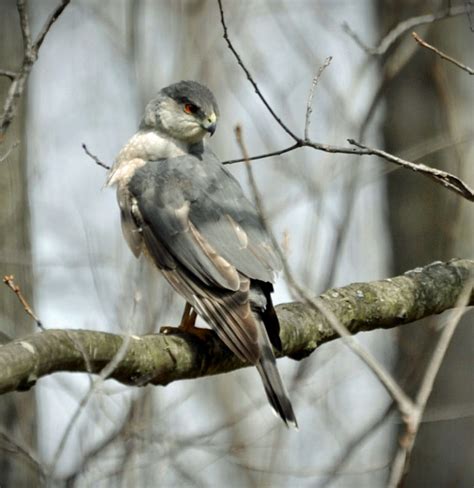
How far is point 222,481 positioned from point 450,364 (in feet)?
7.60

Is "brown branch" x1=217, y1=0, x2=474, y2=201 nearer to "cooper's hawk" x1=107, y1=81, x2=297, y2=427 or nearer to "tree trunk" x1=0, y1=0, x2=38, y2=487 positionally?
"cooper's hawk" x1=107, y1=81, x2=297, y2=427

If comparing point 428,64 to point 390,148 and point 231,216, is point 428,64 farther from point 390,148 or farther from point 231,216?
point 231,216

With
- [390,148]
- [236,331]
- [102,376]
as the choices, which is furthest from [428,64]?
[102,376]

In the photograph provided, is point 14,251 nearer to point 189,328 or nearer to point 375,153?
point 189,328

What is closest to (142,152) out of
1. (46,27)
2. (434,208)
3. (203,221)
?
(203,221)

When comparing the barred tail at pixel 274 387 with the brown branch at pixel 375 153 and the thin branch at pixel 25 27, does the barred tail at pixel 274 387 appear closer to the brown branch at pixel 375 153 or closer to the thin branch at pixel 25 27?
the brown branch at pixel 375 153

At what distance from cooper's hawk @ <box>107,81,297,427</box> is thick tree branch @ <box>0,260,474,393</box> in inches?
5.5

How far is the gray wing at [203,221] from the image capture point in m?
4.31

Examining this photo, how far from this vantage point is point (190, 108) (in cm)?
509

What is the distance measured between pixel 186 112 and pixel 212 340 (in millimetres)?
1576

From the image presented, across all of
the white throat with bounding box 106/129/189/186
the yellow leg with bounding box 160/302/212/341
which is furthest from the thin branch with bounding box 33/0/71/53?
the white throat with bounding box 106/129/189/186

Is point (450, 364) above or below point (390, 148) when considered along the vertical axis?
below

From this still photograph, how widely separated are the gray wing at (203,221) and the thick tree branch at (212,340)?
288mm

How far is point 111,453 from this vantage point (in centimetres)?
471
